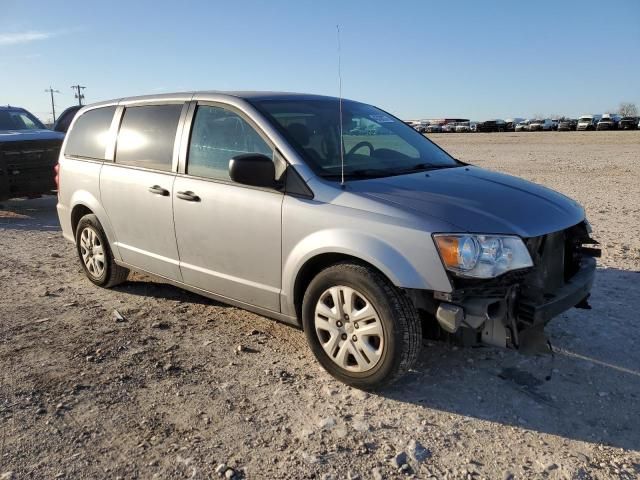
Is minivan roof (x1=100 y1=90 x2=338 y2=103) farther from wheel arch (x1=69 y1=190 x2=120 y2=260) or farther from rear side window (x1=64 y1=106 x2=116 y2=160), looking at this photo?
wheel arch (x1=69 y1=190 x2=120 y2=260)

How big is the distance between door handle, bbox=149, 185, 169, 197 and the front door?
11cm

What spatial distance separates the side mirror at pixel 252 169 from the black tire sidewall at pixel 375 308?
720 millimetres

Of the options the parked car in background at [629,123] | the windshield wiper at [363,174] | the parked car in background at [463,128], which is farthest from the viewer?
the parked car in background at [463,128]

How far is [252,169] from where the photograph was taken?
11.9 feet

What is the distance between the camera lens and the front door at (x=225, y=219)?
3893 mm

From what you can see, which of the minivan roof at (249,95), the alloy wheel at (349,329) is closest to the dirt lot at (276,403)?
the alloy wheel at (349,329)

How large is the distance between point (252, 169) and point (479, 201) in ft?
4.68

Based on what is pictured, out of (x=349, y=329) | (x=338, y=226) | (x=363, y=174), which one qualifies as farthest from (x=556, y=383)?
(x=363, y=174)

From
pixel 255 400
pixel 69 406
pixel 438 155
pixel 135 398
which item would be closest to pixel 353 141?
pixel 438 155

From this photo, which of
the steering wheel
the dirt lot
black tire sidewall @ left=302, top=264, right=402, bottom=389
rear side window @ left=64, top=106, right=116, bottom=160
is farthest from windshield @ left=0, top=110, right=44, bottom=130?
black tire sidewall @ left=302, top=264, right=402, bottom=389

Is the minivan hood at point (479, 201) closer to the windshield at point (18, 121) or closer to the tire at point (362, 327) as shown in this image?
the tire at point (362, 327)

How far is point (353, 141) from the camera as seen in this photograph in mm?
4289

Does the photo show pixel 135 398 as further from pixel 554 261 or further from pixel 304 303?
pixel 554 261

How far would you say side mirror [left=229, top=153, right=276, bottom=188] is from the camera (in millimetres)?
3623
